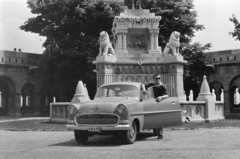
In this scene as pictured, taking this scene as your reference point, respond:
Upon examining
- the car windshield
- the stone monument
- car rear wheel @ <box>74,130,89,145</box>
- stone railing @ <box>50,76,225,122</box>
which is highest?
the stone monument

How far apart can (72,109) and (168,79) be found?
9732mm

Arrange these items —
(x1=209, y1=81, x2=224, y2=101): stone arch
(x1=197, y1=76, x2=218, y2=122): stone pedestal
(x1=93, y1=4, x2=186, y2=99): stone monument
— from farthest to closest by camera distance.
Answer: (x1=209, y1=81, x2=224, y2=101): stone arch < (x1=93, y1=4, x2=186, y2=99): stone monument < (x1=197, y1=76, x2=218, y2=122): stone pedestal

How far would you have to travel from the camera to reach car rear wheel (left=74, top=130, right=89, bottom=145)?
31.4 ft

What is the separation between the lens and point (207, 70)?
3656cm

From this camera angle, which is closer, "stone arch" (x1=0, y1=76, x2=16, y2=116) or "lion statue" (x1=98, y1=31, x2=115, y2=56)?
"lion statue" (x1=98, y1=31, x2=115, y2=56)

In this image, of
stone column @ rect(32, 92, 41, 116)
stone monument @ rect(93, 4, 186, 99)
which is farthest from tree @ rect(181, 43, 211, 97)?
stone column @ rect(32, 92, 41, 116)

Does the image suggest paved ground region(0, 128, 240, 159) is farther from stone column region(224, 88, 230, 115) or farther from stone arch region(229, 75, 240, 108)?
stone arch region(229, 75, 240, 108)

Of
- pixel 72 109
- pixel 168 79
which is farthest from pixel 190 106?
pixel 72 109

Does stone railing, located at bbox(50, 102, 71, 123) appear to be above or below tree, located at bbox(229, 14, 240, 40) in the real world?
below

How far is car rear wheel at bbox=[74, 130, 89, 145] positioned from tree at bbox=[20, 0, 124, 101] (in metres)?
22.1

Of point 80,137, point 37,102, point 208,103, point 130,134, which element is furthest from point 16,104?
point 130,134

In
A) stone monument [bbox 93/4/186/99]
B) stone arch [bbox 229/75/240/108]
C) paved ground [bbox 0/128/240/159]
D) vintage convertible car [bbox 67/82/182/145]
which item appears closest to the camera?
paved ground [bbox 0/128/240/159]

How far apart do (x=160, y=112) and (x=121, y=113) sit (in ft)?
5.31

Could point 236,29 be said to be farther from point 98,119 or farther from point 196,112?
point 98,119
